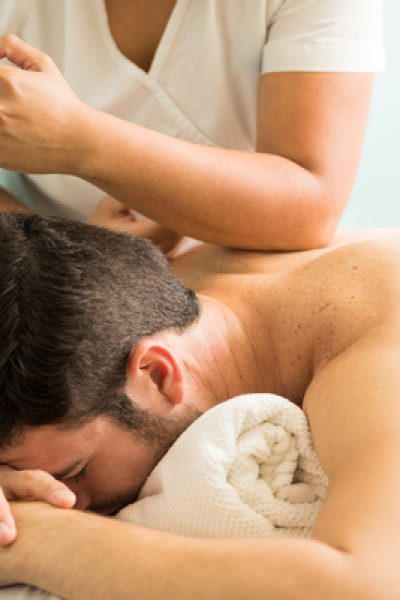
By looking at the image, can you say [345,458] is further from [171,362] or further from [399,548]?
[171,362]

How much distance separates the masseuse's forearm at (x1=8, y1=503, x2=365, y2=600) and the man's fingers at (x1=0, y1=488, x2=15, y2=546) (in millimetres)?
10

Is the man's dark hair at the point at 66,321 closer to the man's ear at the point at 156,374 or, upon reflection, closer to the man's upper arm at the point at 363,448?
the man's ear at the point at 156,374

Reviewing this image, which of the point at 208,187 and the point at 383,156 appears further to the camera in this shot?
the point at 383,156

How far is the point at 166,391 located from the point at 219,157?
429mm

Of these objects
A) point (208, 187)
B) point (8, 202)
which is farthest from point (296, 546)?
point (8, 202)

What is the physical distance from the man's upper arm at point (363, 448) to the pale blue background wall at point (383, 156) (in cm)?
123

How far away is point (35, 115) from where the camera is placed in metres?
1.44

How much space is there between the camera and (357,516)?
1.02 metres

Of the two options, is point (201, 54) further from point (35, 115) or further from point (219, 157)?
point (35, 115)

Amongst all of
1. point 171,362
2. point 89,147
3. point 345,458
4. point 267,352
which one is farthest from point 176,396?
point 89,147

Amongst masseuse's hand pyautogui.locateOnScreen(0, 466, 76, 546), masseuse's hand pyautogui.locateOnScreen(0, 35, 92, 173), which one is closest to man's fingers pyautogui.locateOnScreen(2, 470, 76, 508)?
masseuse's hand pyautogui.locateOnScreen(0, 466, 76, 546)

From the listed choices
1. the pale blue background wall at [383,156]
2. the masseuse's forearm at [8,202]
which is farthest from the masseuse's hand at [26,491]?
the pale blue background wall at [383,156]

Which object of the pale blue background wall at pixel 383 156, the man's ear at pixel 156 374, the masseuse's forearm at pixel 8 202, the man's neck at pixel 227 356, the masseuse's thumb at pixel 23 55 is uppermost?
the masseuse's thumb at pixel 23 55

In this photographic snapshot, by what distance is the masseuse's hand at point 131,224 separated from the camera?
5.77 ft
